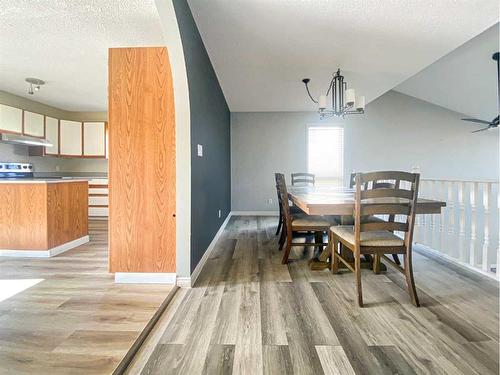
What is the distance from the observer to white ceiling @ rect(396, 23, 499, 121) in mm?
3453

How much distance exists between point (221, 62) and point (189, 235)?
2.39 metres

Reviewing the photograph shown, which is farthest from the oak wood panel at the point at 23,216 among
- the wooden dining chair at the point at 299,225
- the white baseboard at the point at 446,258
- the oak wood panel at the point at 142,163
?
the white baseboard at the point at 446,258

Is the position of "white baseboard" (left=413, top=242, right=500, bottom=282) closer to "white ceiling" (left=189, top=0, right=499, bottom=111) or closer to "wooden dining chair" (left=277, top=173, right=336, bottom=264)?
"wooden dining chair" (left=277, top=173, right=336, bottom=264)

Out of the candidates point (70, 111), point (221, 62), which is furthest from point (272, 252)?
point (70, 111)

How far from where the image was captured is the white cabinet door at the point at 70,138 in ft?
16.5

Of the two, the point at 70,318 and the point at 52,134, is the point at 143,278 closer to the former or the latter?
the point at 70,318

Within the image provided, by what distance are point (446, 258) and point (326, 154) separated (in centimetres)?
340

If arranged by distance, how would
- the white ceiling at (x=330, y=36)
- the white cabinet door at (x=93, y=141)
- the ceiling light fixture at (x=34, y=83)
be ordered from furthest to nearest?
the white cabinet door at (x=93, y=141) < the ceiling light fixture at (x=34, y=83) < the white ceiling at (x=330, y=36)

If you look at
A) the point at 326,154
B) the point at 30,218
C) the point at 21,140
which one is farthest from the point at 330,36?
the point at 21,140

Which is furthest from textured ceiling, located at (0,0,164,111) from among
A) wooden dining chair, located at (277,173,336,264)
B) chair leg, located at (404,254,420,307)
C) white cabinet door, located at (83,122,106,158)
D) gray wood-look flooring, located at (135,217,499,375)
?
chair leg, located at (404,254,420,307)

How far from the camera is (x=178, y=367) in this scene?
3.88ft

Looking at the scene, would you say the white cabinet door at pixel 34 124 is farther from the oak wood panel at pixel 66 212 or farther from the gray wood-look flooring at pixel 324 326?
the gray wood-look flooring at pixel 324 326

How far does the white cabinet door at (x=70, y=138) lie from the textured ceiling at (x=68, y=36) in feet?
3.59

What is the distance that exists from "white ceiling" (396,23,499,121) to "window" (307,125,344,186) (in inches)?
68.8
